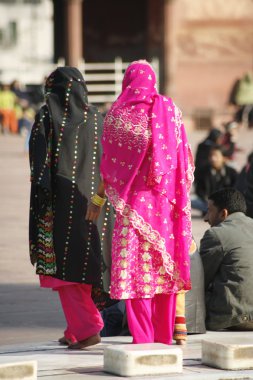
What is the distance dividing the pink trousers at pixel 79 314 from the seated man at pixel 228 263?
909 millimetres

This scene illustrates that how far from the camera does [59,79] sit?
8.62 meters

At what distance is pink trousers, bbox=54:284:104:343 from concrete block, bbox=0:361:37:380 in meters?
1.31

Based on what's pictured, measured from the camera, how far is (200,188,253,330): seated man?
360 inches

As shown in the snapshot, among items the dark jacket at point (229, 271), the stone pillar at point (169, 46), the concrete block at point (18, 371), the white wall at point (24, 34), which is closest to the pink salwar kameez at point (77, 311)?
the dark jacket at point (229, 271)

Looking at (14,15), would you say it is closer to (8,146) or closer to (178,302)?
(8,146)

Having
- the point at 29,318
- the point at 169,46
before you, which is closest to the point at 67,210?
the point at 29,318

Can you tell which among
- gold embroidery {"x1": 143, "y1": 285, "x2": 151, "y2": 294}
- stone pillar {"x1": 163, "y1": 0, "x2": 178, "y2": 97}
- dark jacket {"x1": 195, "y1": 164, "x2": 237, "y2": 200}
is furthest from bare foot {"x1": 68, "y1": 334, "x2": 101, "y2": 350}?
stone pillar {"x1": 163, "y1": 0, "x2": 178, "y2": 97}

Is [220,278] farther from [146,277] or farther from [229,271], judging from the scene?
[146,277]

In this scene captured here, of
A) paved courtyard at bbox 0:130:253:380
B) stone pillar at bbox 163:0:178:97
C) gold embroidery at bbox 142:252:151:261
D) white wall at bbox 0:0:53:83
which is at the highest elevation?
white wall at bbox 0:0:53:83

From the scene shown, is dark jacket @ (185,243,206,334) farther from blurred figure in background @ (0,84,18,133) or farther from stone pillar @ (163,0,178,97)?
stone pillar @ (163,0,178,97)

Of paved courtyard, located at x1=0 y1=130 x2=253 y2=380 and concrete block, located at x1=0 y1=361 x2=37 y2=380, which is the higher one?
concrete block, located at x1=0 y1=361 x2=37 y2=380

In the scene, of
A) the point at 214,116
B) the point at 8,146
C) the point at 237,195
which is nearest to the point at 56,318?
the point at 237,195

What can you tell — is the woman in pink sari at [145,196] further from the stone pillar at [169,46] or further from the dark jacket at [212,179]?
the stone pillar at [169,46]

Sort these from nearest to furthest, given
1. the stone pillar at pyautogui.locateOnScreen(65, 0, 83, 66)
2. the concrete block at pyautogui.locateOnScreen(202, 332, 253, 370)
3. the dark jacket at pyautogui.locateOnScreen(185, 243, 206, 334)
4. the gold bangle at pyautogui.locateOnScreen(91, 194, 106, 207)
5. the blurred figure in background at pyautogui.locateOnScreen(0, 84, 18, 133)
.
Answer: the concrete block at pyautogui.locateOnScreen(202, 332, 253, 370) → the gold bangle at pyautogui.locateOnScreen(91, 194, 106, 207) → the dark jacket at pyautogui.locateOnScreen(185, 243, 206, 334) → the blurred figure in background at pyautogui.locateOnScreen(0, 84, 18, 133) → the stone pillar at pyautogui.locateOnScreen(65, 0, 83, 66)
